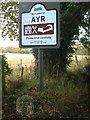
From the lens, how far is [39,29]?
443 cm

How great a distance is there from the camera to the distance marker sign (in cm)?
438

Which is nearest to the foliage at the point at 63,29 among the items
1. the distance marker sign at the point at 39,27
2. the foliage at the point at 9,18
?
the foliage at the point at 9,18

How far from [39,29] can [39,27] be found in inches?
1.3

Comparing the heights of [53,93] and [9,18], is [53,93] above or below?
below

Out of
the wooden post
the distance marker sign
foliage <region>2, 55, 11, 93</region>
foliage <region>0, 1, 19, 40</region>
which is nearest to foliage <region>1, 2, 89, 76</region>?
foliage <region>0, 1, 19, 40</region>

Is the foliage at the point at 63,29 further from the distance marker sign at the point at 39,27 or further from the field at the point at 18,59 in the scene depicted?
the distance marker sign at the point at 39,27

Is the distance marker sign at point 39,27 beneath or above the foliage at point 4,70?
above

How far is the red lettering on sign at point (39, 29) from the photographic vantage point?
4.36m

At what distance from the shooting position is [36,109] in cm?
454

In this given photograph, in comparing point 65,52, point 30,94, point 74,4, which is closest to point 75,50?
point 65,52

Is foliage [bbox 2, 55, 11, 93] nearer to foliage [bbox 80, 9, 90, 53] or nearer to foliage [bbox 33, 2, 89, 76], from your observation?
foliage [bbox 33, 2, 89, 76]

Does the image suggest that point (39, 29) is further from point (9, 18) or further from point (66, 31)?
point (9, 18)

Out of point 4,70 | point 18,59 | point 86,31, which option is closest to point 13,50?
point 18,59

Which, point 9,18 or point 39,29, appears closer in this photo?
point 39,29
